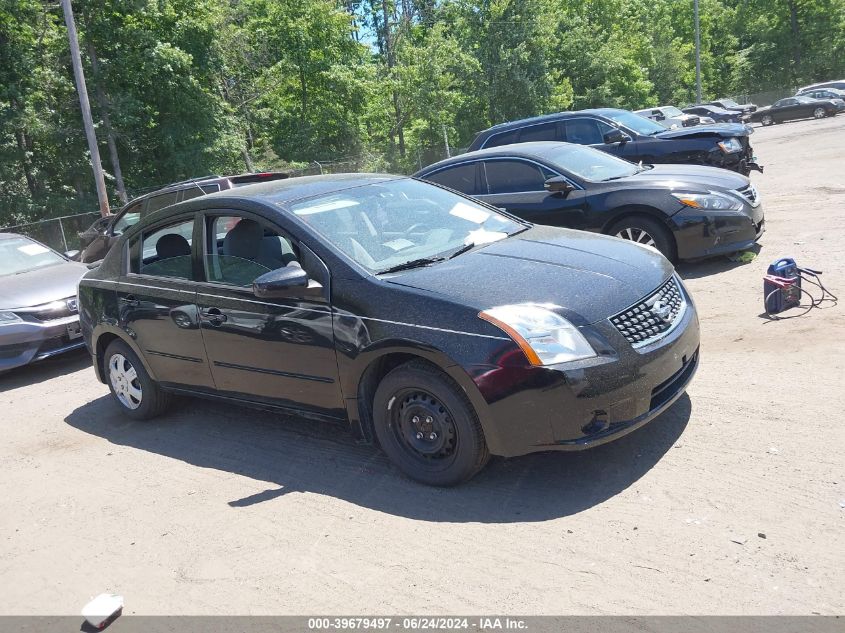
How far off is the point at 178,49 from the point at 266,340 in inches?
956

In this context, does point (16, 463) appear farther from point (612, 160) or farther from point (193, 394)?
point (612, 160)

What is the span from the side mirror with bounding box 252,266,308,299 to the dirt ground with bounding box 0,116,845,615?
3.85 ft

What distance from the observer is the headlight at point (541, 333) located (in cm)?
402

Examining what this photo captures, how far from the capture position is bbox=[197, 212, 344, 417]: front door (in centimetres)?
479

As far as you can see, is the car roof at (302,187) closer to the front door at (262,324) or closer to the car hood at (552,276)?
the front door at (262,324)

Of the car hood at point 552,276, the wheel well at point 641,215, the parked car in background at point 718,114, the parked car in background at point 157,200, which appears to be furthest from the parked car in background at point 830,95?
the car hood at point 552,276

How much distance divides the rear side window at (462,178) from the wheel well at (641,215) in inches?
71.3

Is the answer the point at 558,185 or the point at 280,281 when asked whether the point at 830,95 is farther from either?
the point at 280,281

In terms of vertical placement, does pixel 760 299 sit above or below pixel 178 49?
below

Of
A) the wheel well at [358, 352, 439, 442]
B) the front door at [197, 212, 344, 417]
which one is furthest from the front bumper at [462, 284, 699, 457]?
the front door at [197, 212, 344, 417]

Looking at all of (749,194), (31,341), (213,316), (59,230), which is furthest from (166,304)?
(59,230)

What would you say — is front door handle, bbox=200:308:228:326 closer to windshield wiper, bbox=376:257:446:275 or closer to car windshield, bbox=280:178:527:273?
car windshield, bbox=280:178:527:273

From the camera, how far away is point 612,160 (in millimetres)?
9750
